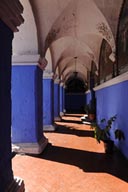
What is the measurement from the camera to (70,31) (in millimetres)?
9398

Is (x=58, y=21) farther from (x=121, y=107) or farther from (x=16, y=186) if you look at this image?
(x=16, y=186)

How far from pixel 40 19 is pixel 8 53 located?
184 inches

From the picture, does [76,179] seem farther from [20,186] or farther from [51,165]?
[20,186]

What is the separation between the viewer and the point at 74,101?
30.9 metres

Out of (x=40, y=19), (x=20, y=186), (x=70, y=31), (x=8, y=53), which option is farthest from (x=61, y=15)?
(x=20, y=186)

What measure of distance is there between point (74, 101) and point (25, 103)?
2352 centimetres

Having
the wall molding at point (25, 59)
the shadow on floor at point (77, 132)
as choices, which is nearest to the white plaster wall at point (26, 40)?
the wall molding at point (25, 59)

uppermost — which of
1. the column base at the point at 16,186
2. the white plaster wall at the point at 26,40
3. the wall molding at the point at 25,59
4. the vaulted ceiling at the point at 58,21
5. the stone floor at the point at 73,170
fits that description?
the vaulted ceiling at the point at 58,21

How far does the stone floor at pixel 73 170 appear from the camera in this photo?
458 centimetres

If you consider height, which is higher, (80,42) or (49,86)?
(80,42)

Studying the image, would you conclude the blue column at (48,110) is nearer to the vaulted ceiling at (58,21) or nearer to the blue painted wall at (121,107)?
the vaulted ceiling at (58,21)

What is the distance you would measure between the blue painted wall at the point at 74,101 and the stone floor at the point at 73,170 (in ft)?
74.6

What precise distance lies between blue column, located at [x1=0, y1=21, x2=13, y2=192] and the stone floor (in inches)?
59.6

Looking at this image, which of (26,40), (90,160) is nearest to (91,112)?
(26,40)
